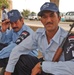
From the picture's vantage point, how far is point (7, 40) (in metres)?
3.64

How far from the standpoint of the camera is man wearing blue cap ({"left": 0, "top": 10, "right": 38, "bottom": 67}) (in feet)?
10.0

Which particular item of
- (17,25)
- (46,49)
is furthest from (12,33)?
(46,49)

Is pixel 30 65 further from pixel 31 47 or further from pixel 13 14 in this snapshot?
pixel 13 14

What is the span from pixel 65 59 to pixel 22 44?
1.96 feet

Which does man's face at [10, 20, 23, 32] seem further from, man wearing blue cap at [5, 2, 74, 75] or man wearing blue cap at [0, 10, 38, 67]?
man wearing blue cap at [5, 2, 74, 75]

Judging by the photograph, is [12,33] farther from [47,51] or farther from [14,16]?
[47,51]

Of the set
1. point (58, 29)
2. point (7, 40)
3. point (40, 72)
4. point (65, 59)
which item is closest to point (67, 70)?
point (65, 59)

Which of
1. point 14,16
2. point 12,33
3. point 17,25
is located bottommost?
point 12,33

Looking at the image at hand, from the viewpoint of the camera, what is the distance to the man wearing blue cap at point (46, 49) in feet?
7.38

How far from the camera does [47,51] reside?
251 centimetres

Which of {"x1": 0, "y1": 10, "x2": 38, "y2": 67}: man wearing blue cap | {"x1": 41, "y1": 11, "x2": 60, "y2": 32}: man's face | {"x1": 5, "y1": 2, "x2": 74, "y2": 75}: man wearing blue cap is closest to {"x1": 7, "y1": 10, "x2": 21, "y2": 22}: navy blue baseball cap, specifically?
{"x1": 0, "y1": 10, "x2": 38, "y2": 67}: man wearing blue cap

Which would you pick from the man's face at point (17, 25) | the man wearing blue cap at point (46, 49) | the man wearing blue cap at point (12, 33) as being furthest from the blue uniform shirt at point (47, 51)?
the man's face at point (17, 25)

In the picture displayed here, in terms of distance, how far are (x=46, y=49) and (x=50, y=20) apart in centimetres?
32

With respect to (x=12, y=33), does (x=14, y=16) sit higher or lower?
higher
